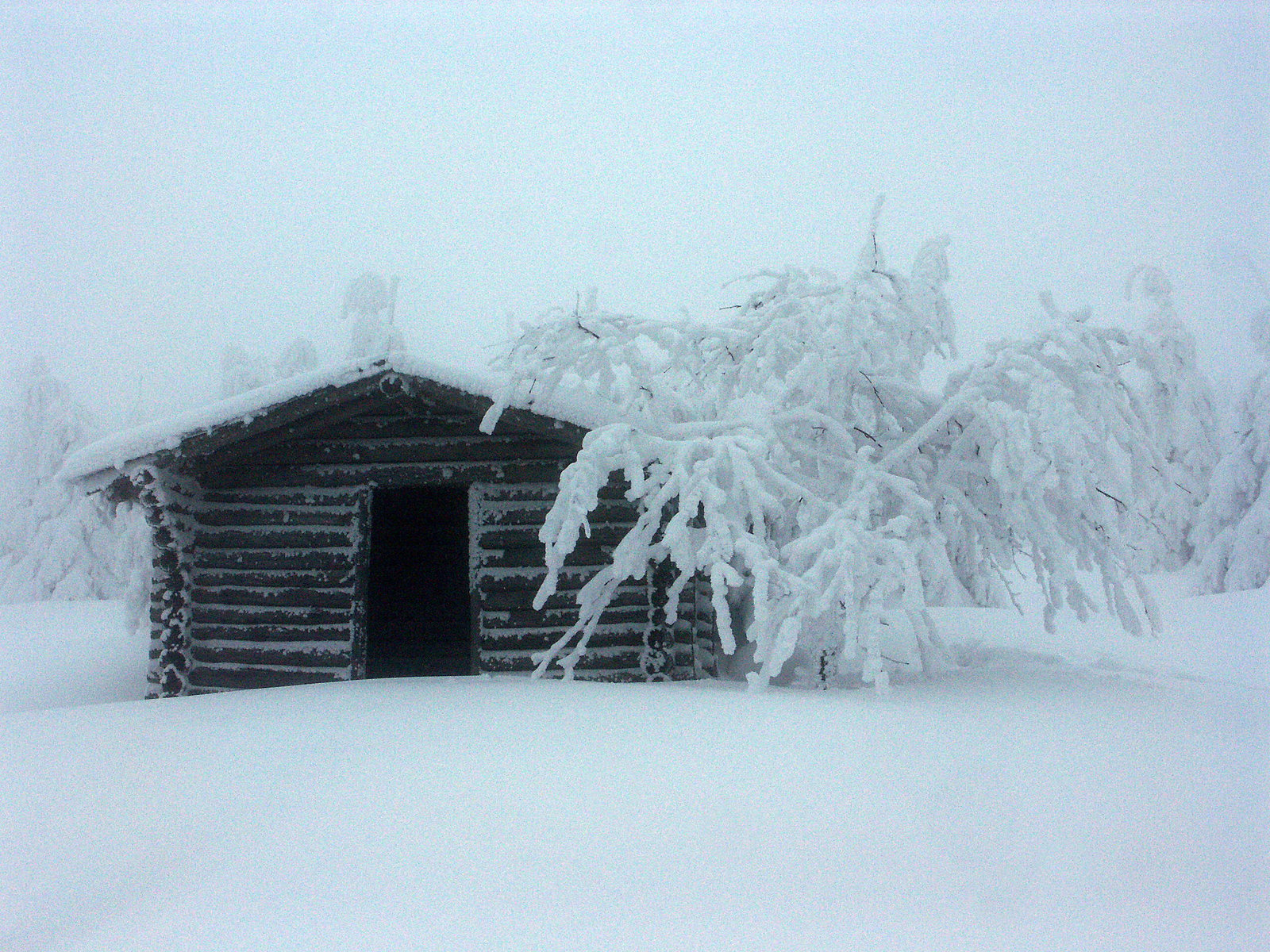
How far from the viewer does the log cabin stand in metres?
8.96

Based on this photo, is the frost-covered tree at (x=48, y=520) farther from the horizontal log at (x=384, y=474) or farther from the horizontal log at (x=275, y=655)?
the horizontal log at (x=384, y=474)

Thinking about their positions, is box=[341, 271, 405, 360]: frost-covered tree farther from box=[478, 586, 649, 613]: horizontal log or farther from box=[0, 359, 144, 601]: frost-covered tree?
box=[478, 586, 649, 613]: horizontal log

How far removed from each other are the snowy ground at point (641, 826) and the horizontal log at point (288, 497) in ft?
11.2

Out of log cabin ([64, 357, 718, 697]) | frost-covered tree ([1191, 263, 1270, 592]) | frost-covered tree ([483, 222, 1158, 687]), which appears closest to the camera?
frost-covered tree ([483, 222, 1158, 687])

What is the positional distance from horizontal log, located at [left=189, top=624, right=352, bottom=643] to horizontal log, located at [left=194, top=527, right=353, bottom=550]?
0.87m

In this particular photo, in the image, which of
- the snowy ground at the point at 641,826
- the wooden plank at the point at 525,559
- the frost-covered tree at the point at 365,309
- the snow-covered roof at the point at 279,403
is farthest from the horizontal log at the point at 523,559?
the frost-covered tree at the point at 365,309

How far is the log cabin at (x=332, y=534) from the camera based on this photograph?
29.4 feet

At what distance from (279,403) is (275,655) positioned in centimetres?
278

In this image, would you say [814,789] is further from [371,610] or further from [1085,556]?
[371,610]

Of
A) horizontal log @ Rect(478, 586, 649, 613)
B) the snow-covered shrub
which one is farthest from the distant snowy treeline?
the snow-covered shrub

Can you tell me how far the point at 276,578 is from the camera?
948 centimetres

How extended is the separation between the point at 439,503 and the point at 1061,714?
9.99 m

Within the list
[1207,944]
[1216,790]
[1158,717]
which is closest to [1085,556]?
[1158,717]

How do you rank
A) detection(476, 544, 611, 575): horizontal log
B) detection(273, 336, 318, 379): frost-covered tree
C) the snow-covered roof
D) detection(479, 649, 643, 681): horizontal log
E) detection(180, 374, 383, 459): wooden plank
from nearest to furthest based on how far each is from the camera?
the snow-covered roof
detection(180, 374, 383, 459): wooden plank
detection(479, 649, 643, 681): horizontal log
detection(476, 544, 611, 575): horizontal log
detection(273, 336, 318, 379): frost-covered tree
